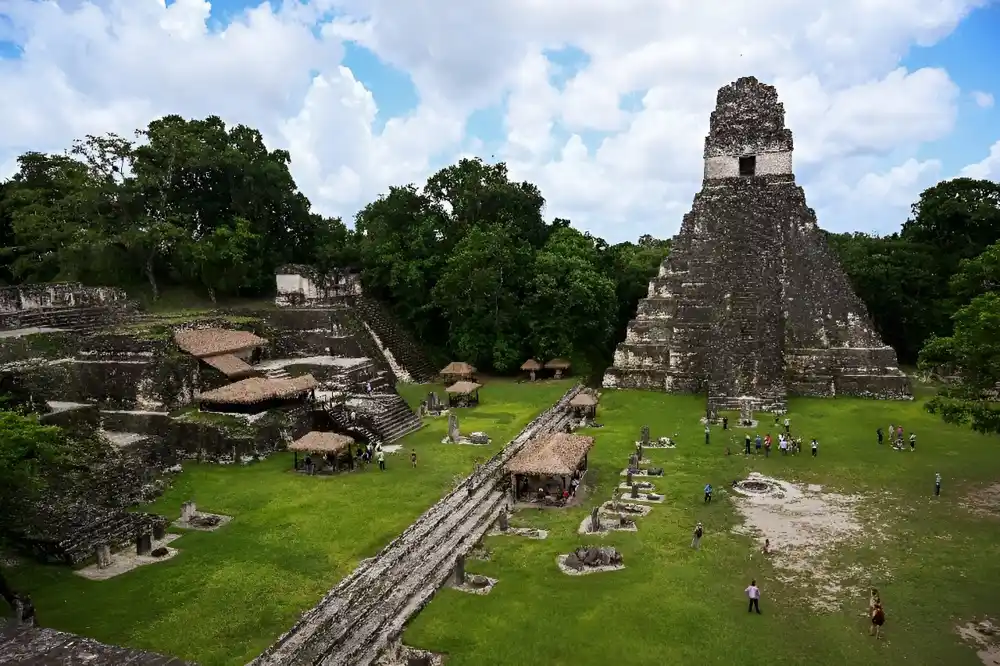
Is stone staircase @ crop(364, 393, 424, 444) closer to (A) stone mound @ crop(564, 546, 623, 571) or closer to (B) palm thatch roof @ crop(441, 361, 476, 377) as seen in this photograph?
(B) palm thatch roof @ crop(441, 361, 476, 377)

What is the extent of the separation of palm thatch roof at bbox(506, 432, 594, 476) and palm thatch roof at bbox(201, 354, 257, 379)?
38.2ft

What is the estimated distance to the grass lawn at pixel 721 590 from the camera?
10922 mm

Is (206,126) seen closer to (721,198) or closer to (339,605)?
(721,198)

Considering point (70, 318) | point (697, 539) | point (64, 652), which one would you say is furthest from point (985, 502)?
point (70, 318)

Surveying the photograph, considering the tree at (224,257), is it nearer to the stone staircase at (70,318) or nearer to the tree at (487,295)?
the stone staircase at (70,318)

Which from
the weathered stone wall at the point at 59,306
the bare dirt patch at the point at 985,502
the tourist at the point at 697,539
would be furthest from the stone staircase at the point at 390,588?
the weathered stone wall at the point at 59,306

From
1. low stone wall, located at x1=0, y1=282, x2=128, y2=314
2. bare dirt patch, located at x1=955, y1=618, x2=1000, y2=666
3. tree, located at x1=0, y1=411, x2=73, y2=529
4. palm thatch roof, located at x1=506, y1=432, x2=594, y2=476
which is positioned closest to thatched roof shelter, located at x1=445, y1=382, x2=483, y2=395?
palm thatch roof, located at x1=506, y1=432, x2=594, y2=476

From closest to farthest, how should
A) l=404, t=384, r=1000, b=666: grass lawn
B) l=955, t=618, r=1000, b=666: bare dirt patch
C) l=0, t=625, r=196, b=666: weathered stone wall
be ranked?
l=0, t=625, r=196, b=666: weathered stone wall
l=955, t=618, r=1000, b=666: bare dirt patch
l=404, t=384, r=1000, b=666: grass lawn

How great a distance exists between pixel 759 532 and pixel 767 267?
65.7 feet

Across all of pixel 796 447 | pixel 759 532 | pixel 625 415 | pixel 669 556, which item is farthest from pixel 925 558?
pixel 625 415

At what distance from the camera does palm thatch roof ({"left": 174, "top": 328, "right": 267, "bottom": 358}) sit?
2470 cm

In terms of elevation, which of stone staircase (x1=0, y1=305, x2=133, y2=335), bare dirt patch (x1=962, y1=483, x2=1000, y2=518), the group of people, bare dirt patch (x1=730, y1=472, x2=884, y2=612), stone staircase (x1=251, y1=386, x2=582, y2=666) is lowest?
stone staircase (x1=251, y1=386, x2=582, y2=666)

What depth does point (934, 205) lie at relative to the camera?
39750mm

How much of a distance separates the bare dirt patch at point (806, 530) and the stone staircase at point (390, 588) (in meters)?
Answer: 6.50
